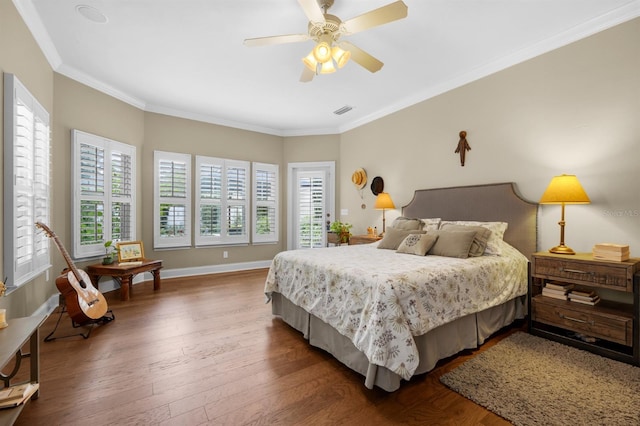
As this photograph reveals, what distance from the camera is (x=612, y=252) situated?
2.22 m

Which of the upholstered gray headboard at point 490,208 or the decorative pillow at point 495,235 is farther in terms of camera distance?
the upholstered gray headboard at point 490,208

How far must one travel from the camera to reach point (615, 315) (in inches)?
85.2

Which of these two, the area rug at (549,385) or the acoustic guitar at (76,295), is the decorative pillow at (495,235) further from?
the acoustic guitar at (76,295)

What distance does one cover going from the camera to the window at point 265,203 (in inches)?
228

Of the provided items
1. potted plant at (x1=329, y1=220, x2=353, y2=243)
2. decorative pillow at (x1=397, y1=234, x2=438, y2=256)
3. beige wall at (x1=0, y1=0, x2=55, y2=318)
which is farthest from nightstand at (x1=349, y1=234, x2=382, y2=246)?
beige wall at (x1=0, y1=0, x2=55, y2=318)

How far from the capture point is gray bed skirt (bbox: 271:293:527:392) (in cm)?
178

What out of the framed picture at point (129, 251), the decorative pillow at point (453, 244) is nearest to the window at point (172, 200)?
the framed picture at point (129, 251)

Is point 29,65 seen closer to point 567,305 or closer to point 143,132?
point 143,132

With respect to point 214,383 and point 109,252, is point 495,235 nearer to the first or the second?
point 214,383

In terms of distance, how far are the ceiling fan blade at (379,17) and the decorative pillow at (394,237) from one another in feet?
6.85

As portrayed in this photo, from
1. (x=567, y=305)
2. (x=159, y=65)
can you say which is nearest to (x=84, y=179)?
(x=159, y=65)

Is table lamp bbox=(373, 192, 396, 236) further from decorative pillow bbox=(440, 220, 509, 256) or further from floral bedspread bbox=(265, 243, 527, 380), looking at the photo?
floral bedspread bbox=(265, 243, 527, 380)

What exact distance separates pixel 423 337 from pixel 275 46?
307 centimetres

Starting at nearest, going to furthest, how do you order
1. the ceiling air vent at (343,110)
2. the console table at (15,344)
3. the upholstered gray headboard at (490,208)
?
the console table at (15,344)
the upholstered gray headboard at (490,208)
the ceiling air vent at (343,110)
